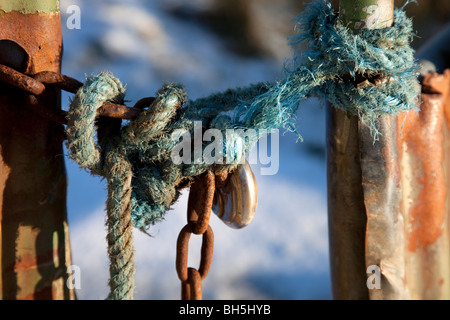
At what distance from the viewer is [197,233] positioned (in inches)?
30.3

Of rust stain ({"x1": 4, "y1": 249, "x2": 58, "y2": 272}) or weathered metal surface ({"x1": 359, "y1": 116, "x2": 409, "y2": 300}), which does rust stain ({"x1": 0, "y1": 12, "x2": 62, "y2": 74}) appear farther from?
weathered metal surface ({"x1": 359, "y1": 116, "x2": 409, "y2": 300})

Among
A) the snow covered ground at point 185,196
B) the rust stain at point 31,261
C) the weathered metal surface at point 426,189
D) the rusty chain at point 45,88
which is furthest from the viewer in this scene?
the snow covered ground at point 185,196

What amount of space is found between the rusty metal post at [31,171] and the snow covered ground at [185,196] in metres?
0.66

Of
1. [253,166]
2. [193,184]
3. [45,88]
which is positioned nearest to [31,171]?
[45,88]

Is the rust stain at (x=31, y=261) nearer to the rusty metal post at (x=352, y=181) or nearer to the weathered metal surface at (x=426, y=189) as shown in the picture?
the rusty metal post at (x=352, y=181)

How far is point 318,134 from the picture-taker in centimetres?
316

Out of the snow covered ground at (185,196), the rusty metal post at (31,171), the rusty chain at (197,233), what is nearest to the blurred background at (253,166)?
the snow covered ground at (185,196)

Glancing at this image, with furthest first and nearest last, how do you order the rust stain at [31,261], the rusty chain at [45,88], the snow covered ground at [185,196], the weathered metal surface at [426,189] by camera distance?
the snow covered ground at [185,196] → the weathered metal surface at [426,189] → the rust stain at [31,261] → the rusty chain at [45,88]

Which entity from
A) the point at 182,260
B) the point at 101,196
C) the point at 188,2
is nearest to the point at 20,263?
the point at 182,260

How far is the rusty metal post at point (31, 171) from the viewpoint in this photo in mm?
771

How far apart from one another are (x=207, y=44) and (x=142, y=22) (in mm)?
461

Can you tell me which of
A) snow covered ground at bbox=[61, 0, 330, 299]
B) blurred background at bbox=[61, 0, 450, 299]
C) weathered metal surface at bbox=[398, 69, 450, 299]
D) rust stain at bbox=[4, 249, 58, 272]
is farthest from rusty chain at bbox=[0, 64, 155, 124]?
blurred background at bbox=[61, 0, 450, 299]

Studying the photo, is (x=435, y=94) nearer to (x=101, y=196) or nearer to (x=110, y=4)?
(x=101, y=196)

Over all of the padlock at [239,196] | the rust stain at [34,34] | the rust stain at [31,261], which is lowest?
Result: the rust stain at [31,261]
